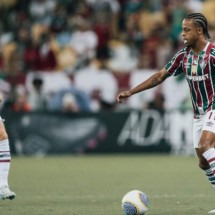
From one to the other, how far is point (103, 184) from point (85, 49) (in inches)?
383

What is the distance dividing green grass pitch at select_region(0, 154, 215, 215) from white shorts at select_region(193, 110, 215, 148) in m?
0.85

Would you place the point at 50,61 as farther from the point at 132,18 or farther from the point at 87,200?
the point at 87,200

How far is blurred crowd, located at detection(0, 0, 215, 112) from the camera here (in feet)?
70.7

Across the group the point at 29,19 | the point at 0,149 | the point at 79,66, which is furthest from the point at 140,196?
the point at 29,19

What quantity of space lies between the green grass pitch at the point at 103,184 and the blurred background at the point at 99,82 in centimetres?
56

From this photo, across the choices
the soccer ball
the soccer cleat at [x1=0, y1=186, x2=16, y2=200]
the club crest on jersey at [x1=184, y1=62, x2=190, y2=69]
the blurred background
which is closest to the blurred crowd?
the blurred background

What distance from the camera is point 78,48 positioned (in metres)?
23.1

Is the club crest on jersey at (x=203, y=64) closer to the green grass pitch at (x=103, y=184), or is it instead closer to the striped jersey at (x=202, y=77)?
the striped jersey at (x=202, y=77)

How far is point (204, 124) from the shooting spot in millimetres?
9664

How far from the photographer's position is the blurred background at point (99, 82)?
68.1 feet

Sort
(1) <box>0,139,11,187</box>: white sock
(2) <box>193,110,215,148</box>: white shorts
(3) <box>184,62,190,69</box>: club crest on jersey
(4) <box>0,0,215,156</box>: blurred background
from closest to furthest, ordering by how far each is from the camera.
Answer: (2) <box>193,110,215,148</box>: white shorts < (3) <box>184,62,190,69</box>: club crest on jersey < (1) <box>0,139,11,187</box>: white sock < (4) <box>0,0,215,156</box>: blurred background

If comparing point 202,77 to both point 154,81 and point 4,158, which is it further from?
point 4,158

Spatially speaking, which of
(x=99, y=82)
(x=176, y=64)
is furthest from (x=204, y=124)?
(x=99, y=82)

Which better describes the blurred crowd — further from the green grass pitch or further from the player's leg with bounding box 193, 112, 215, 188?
the player's leg with bounding box 193, 112, 215, 188
